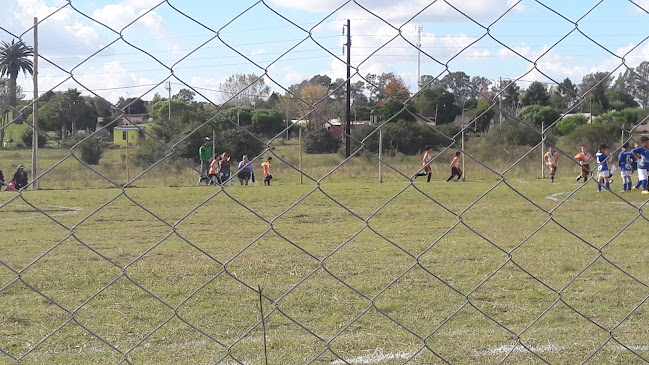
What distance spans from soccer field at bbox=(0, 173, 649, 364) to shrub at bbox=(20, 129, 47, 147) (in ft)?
0.57

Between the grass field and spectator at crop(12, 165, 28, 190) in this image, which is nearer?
spectator at crop(12, 165, 28, 190)

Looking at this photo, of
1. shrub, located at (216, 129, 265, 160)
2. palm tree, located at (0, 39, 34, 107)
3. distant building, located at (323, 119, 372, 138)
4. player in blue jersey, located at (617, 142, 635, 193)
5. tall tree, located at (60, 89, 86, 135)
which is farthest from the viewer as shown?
player in blue jersey, located at (617, 142, 635, 193)

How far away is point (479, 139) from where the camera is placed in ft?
7.20

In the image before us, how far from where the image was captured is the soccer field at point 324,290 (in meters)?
3.71

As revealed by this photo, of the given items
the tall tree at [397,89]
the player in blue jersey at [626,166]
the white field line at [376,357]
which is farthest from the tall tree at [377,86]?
the player in blue jersey at [626,166]

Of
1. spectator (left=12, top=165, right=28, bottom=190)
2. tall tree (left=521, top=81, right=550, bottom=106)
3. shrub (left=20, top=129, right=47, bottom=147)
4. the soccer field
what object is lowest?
the soccer field

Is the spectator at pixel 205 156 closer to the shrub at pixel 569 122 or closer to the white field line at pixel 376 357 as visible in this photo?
the shrub at pixel 569 122

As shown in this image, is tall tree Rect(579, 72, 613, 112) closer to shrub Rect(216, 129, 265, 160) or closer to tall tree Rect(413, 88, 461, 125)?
tall tree Rect(413, 88, 461, 125)

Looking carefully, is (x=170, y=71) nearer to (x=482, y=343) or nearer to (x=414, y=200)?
(x=482, y=343)

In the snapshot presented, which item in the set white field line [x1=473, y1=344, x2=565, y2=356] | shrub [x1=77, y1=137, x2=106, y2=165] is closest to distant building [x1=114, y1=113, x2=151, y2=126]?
shrub [x1=77, y1=137, x2=106, y2=165]

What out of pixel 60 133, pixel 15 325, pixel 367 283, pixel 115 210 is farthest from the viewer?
pixel 115 210

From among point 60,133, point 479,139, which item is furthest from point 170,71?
point 479,139

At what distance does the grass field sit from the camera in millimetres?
3504

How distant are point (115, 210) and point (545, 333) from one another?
9650 mm
